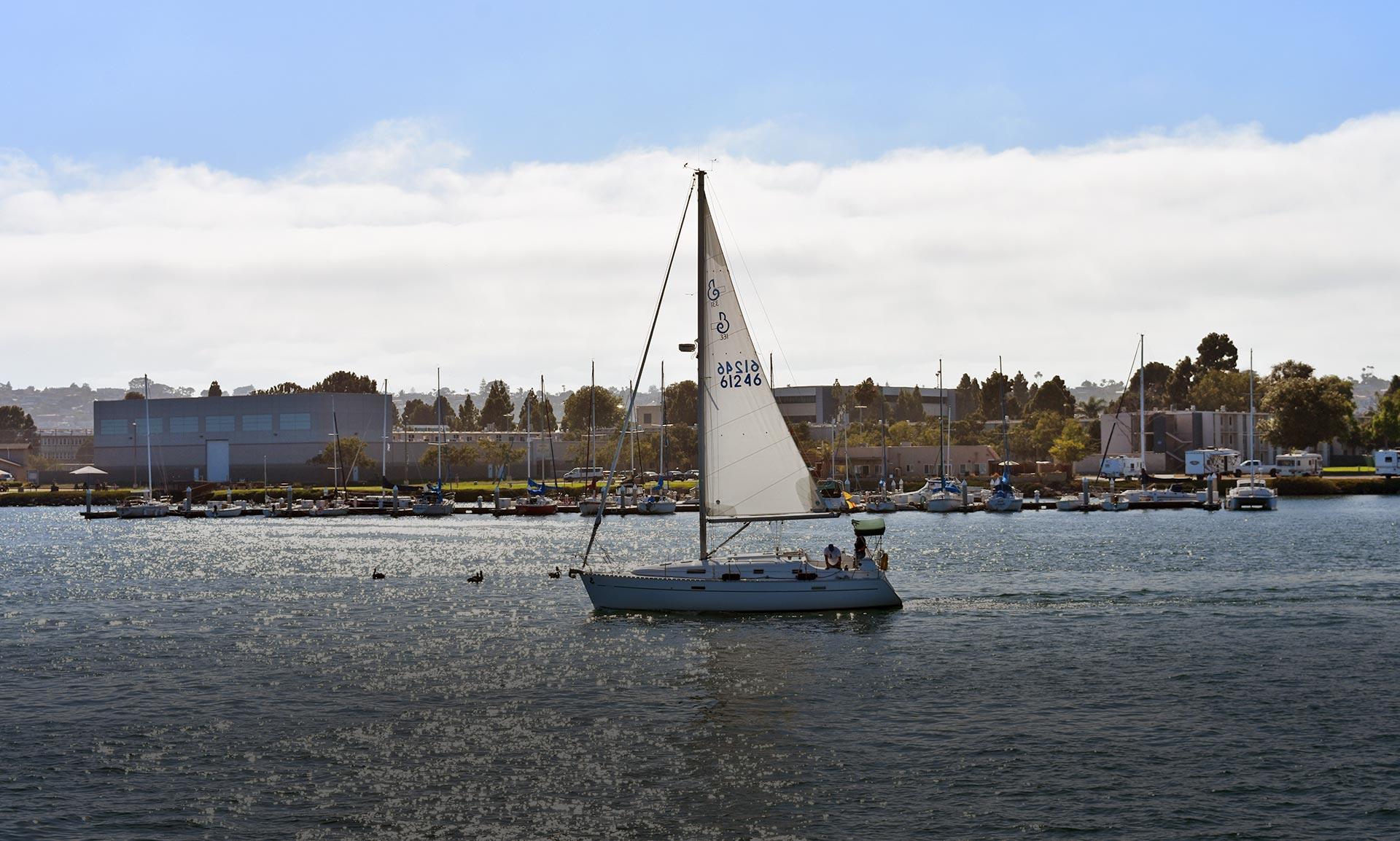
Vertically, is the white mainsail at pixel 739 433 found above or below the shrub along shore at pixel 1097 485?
above

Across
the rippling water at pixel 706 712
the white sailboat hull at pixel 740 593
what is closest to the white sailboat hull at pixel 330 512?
the rippling water at pixel 706 712

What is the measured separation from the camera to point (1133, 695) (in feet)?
132

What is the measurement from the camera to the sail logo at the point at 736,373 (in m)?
53.6

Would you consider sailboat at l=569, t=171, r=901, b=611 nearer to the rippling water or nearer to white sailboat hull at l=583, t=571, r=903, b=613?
white sailboat hull at l=583, t=571, r=903, b=613

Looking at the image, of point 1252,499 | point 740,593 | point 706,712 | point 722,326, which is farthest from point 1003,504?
point 706,712

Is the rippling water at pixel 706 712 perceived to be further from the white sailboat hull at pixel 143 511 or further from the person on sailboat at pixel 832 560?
the white sailboat hull at pixel 143 511

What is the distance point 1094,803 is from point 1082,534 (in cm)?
9095

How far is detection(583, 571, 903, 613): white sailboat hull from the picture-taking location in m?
53.7

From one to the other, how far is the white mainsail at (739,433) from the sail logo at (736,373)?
0.03m

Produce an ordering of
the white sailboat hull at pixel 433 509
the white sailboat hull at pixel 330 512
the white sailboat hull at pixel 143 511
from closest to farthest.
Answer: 1. the white sailboat hull at pixel 433 509
2. the white sailboat hull at pixel 330 512
3. the white sailboat hull at pixel 143 511

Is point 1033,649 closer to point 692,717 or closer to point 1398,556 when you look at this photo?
point 692,717

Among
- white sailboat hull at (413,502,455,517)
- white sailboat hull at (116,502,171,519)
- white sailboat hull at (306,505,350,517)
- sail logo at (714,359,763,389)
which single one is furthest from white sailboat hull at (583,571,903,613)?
white sailboat hull at (116,502,171,519)

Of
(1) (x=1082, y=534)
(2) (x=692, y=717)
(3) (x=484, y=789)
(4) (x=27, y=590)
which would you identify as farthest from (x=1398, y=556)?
(4) (x=27, y=590)

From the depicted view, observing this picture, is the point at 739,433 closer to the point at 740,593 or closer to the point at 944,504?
the point at 740,593
